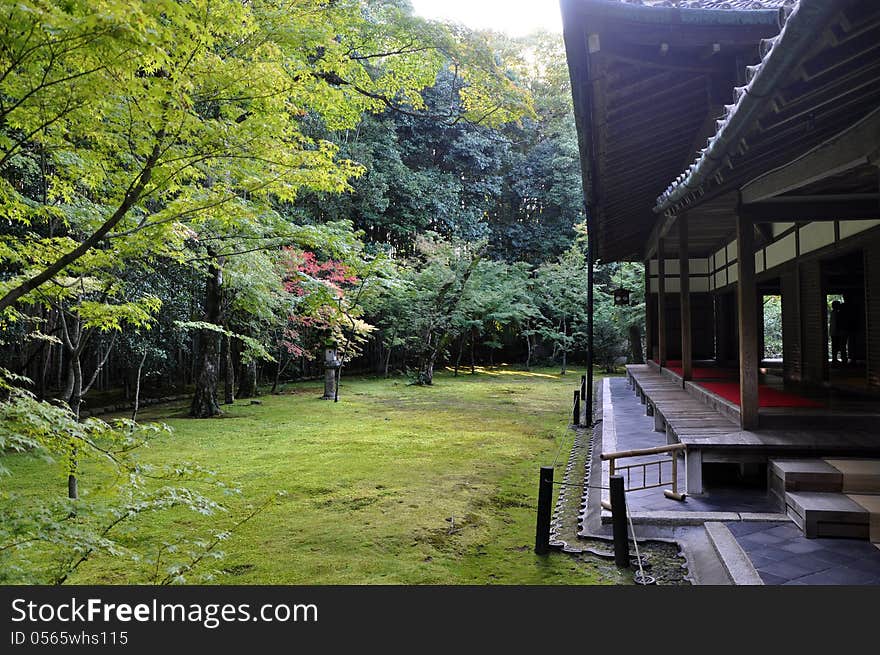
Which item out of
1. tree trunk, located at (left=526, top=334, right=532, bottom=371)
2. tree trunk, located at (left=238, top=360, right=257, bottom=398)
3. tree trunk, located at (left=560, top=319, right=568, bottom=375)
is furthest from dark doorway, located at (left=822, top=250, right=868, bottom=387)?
tree trunk, located at (left=526, top=334, right=532, bottom=371)

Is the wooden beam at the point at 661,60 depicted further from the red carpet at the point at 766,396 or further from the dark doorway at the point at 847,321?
the dark doorway at the point at 847,321

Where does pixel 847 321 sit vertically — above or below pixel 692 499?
above

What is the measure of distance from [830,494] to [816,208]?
8.30 ft

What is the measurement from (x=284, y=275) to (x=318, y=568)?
9747 millimetres

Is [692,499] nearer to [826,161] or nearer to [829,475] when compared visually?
[829,475]

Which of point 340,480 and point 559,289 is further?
point 559,289

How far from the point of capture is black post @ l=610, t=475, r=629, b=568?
165 inches

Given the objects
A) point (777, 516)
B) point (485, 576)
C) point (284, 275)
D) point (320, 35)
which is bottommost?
point (485, 576)

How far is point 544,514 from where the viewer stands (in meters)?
4.62

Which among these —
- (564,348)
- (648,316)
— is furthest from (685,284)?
(564,348)
